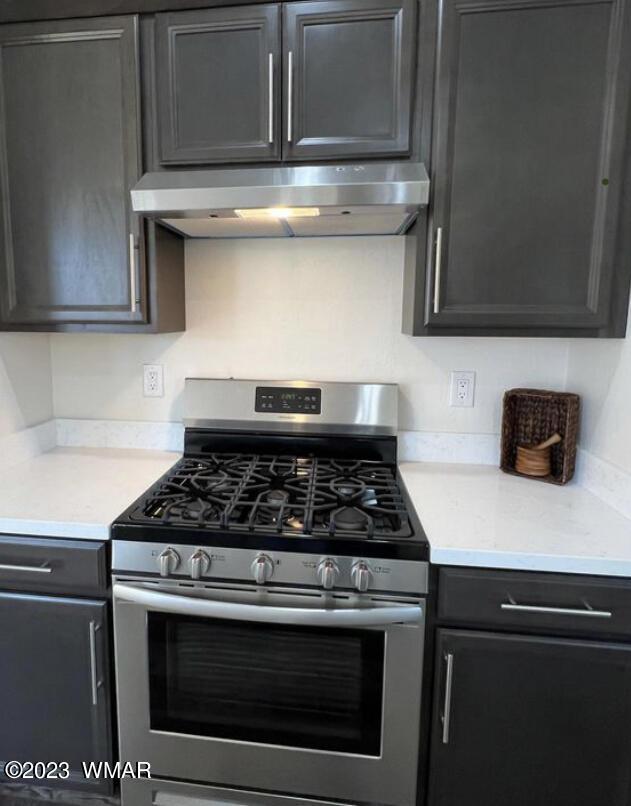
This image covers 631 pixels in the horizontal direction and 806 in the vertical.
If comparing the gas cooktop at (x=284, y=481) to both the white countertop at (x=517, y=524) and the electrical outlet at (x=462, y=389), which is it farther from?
the electrical outlet at (x=462, y=389)

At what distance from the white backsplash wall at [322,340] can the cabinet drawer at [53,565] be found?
73 cm

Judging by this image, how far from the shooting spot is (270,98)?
4.21 feet

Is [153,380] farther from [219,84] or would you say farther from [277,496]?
[219,84]

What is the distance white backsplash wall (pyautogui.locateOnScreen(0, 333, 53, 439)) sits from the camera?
1.58m

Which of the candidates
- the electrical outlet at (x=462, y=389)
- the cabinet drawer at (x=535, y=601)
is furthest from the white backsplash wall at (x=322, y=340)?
the cabinet drawer at (x=535, y=601)

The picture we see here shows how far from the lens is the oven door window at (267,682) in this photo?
44.4 inches

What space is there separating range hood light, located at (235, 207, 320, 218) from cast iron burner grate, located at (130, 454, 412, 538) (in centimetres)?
77

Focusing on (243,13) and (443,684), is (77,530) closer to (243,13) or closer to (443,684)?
(443,684)

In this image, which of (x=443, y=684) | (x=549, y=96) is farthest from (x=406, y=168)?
(x=443, y=684)

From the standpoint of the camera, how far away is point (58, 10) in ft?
4.35

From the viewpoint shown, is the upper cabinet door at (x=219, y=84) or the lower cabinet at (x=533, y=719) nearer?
the lower cabinet at (x=533, y=719)

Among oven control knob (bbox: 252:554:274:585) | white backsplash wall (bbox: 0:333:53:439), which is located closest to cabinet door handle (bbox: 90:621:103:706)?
oven control knob (bbox: 252:554:274:585)

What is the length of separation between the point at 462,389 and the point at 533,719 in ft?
3.23

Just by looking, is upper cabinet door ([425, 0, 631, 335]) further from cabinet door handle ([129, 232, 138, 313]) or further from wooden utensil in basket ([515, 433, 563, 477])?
cabinet door handle ([129, 232, 138, 313])
